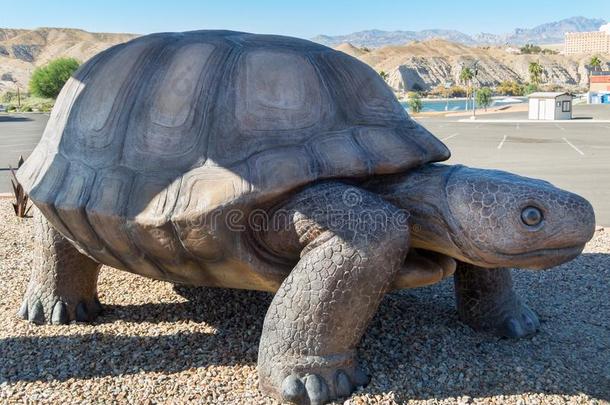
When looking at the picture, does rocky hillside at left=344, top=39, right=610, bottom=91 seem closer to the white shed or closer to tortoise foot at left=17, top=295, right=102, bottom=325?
the white shed

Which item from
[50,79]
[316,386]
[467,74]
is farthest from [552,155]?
[50,79]

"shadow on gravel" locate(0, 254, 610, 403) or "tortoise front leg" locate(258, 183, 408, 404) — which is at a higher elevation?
"tortoise front leg" locate(258, 183, 408, 404)

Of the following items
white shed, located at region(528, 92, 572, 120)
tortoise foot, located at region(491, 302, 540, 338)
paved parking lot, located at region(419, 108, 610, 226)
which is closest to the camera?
tortoise foot, located at region(491, 302, 540, 338)

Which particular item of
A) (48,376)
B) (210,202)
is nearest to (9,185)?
(48,376)

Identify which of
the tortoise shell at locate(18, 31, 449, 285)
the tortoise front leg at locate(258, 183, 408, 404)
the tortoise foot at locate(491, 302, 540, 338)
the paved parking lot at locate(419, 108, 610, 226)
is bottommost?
the paved parking lot at locate(419, 108, 610, 226)

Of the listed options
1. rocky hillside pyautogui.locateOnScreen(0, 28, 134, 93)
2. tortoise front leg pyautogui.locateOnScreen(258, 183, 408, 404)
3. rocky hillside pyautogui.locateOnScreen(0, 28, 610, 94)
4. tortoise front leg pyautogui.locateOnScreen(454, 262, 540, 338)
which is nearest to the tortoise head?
tortoise front leg pyautogui.locateOnScreen(258, 183, 408, 404)

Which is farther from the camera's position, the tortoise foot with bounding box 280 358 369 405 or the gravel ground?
the gravel ground

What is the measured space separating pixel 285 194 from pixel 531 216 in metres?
1.34

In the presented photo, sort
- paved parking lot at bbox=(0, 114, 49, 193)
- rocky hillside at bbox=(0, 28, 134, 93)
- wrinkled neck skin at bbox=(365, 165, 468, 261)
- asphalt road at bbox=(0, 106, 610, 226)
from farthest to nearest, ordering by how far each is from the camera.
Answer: rocky hillside at bbox=(0, 28, 134, 93), paved parking lot at bbox=(0, 114, 49, 193), asphalt road at bbox=(0, 106, 610, 226), wrinkled neck skin at bbox=(365, 165, 468, 261)

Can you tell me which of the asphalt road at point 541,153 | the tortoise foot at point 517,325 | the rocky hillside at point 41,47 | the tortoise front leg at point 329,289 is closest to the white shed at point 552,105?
the asphalt road at point 541,153

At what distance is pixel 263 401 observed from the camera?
343cm

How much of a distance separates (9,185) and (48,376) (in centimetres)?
1061

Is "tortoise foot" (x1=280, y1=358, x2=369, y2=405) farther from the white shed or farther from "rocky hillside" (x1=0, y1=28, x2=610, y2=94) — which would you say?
"rocky hillside" (x1=0, y1=28, x2=610, y2=94)

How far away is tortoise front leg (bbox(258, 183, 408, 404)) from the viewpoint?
10.8 feet
